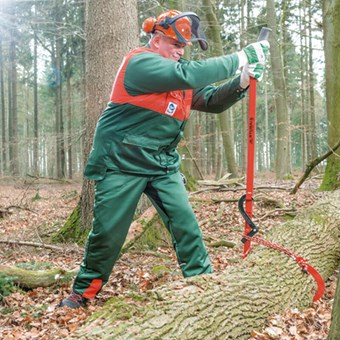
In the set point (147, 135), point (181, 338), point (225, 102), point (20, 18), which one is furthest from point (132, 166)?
point (20, 18)

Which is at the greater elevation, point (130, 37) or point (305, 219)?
point (130, 37)

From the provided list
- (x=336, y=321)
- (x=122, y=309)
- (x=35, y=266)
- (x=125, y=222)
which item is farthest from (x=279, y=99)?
(x=336, y=321)

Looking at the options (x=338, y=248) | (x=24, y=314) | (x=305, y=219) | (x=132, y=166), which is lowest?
(x=24, y=314)

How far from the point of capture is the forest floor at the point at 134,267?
309 cm

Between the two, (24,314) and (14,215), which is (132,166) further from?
(14,215)

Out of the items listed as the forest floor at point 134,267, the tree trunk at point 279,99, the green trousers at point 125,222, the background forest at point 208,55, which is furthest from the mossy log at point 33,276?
the tree trunk at point 279,99

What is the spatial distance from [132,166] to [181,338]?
1.47 m

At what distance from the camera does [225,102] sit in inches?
153

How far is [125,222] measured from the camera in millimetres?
3543

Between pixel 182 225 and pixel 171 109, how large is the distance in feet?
3.21

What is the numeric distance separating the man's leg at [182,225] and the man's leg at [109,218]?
168mm

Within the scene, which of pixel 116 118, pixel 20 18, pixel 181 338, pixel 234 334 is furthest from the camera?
pixel 20 18

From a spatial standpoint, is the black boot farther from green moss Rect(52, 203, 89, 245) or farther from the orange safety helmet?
the orange safety helmet

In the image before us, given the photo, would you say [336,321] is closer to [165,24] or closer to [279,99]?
[165,24]
